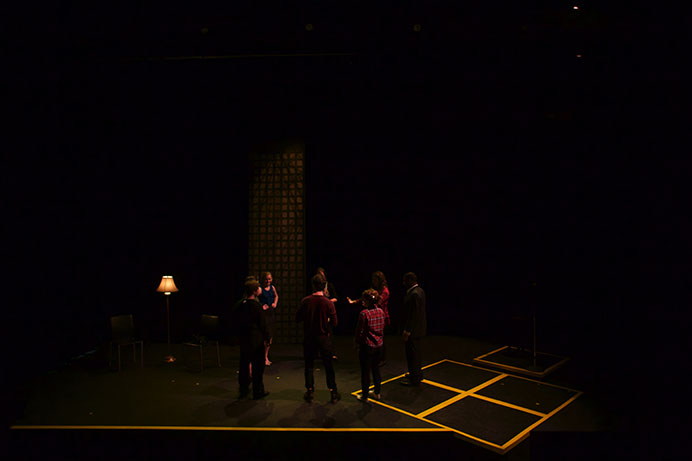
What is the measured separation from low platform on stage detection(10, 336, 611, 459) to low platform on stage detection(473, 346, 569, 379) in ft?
0.63

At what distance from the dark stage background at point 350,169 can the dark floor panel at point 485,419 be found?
7.21 feet

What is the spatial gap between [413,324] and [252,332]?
85.6 inches

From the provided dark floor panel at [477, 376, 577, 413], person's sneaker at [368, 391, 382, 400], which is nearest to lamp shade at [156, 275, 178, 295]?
person's sneaker at [368, 391, 382, 400]

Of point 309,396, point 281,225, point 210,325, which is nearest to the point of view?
point 309,396

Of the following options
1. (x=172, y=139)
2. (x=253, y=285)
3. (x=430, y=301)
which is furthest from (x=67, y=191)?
(x=430, y=301)

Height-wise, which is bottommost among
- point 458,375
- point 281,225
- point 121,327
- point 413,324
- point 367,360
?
point 458,375

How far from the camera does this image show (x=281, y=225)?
8242mm

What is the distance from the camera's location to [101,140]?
7.72m

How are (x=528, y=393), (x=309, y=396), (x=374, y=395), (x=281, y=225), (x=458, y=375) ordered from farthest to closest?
1. (x=281, y=225)
2. (x=458, y=375)
3. (x=528, y=393)
4. (x=374, y=395)
5. (x=309, y=396)

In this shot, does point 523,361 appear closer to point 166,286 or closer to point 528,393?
point 528,393

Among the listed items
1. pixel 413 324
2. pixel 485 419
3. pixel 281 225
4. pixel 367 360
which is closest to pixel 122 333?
pixel 281 225

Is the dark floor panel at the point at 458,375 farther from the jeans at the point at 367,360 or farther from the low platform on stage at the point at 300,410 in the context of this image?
the jeans at the point at 367,360

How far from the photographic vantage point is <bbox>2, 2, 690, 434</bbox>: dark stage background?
5812mm

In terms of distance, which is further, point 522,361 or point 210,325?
point 522,361
